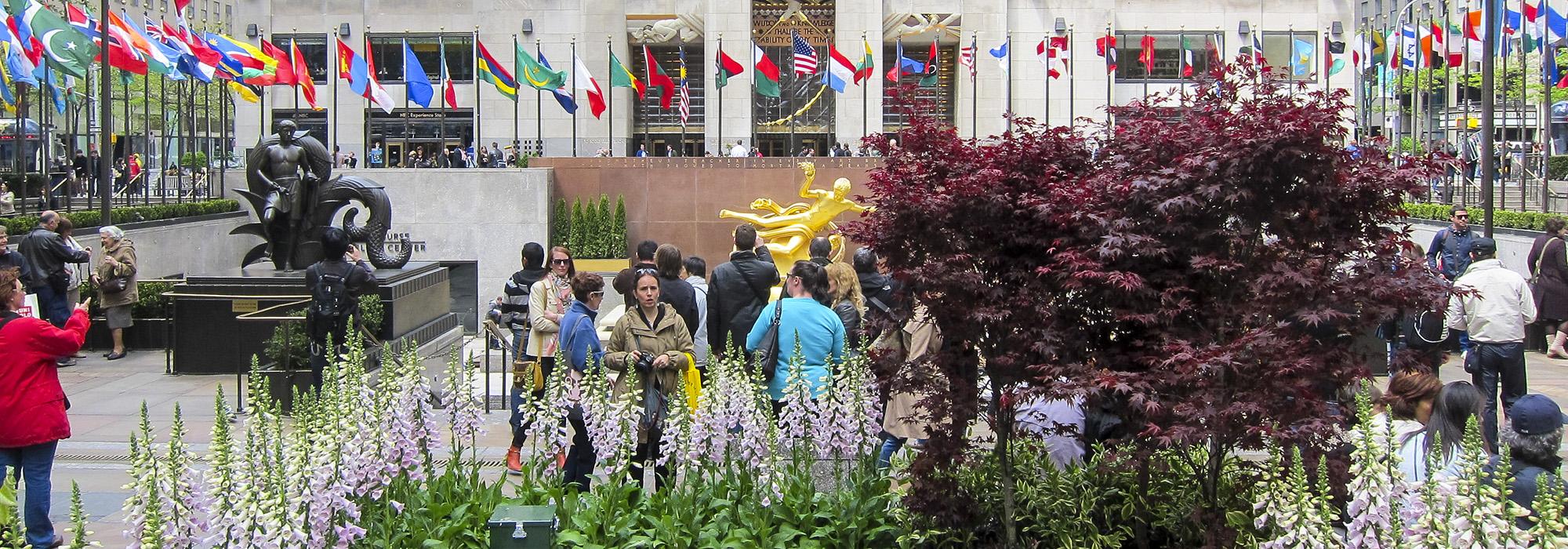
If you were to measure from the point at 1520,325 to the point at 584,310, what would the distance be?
6.94 metres

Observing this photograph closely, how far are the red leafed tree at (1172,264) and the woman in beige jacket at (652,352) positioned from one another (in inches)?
70.8

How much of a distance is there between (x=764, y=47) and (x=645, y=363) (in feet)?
146

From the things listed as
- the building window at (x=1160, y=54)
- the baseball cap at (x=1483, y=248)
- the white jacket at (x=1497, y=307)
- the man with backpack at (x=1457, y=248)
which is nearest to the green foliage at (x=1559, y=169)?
the building window at (x=1160, y=54)

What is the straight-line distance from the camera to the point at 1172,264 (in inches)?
253

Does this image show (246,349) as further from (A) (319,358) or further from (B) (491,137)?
(B) (491,137)

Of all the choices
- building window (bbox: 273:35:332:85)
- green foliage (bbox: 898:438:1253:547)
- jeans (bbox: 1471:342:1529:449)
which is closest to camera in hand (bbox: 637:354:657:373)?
green foliage (bbox: 898:438:1253:547)

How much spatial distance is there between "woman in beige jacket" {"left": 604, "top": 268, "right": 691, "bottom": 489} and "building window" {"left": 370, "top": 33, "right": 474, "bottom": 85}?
46640mm

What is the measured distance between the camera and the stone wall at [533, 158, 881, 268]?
28156mm

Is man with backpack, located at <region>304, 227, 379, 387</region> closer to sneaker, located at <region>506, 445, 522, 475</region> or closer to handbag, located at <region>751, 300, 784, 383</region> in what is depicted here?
sneaker, located at <region>506, 445, 522, 475</region>

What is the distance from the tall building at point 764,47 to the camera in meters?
49.9


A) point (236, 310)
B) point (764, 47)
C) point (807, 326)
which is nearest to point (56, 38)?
point (236, 310)

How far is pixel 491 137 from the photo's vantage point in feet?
170

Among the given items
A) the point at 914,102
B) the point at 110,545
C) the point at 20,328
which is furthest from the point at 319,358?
the point at 914,102

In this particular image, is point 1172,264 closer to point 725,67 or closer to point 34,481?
point 34,481
